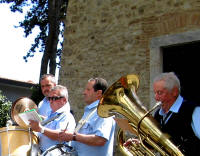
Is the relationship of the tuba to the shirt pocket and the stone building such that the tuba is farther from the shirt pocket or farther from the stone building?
the stone building

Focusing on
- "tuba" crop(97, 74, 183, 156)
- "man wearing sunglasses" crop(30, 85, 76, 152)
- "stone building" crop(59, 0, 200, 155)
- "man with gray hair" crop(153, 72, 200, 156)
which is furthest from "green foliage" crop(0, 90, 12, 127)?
"man with gray hair" crop(153, 72, 200, 156)

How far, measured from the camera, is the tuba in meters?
2.67

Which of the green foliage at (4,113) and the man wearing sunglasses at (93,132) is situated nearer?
the man wearing sunglasses at (93,132)

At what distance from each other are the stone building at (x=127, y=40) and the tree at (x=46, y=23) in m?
6.69

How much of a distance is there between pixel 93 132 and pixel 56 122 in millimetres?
465

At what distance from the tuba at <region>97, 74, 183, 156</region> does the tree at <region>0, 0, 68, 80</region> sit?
38.1 feet

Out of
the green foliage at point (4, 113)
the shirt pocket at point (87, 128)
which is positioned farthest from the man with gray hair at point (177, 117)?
the green foliage at point (4, 113)

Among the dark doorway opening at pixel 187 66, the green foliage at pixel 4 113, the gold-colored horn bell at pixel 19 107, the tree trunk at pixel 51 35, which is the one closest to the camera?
the gold-colored horn bell at pixel 19 107

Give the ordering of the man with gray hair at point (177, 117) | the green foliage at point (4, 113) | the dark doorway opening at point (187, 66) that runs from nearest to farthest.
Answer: the man with gray hair at point (177, 117), the dark doorway opening at point (187, 66), the green foliage at point (4, 113)

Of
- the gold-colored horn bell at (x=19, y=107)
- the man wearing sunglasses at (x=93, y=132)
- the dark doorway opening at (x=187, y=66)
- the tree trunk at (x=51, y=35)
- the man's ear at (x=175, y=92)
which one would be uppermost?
the tree trunk at (x=51, y=35)

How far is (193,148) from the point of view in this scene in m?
2.66

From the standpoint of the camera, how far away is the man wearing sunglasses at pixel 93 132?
3492mm

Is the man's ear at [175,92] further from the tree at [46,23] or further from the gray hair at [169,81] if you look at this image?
the tree at [46,23]

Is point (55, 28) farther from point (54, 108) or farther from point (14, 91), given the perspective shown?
point (54, 108)
